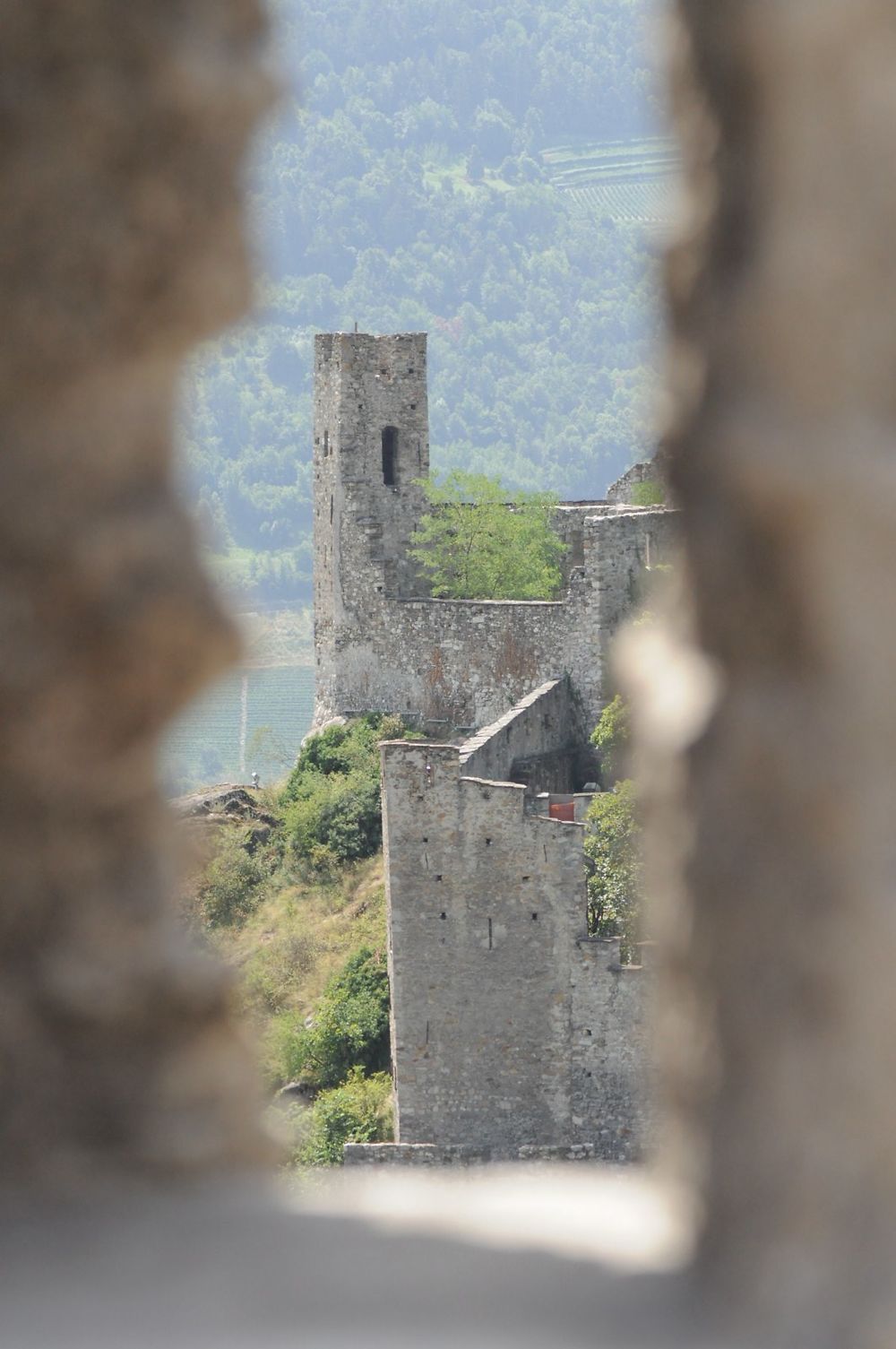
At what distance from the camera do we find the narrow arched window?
27109mm

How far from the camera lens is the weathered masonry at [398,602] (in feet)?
74.6

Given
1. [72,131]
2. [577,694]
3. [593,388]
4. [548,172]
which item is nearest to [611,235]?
[548,172]

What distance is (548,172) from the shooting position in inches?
5812

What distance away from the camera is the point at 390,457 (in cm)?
2716

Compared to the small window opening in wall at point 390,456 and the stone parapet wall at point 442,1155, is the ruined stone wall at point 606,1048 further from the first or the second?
the small window opening in wall at point 390,456

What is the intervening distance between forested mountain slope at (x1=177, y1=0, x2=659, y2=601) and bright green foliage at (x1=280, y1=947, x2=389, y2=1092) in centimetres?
5246

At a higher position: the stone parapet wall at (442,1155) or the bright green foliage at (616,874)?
the bright green foliage at (616,874)

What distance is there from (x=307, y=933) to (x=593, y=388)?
9116 centimetres

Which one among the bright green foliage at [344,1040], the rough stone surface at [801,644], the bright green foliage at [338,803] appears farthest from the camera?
the bright green foliage at [338,803]

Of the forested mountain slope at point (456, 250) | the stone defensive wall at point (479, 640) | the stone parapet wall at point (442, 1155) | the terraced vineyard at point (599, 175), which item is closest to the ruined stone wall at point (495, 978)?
the stone parapet wall at point (442, 1155)

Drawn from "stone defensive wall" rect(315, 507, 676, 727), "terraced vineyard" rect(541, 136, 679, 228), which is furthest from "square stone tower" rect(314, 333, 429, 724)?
"terraced vineyard" rect(541, 136, 679, 228)

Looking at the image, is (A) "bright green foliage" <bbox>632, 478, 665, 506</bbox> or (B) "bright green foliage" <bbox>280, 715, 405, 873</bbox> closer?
(B) "bright green foliage" <bbox>280, 715, 405, 873</bbox>

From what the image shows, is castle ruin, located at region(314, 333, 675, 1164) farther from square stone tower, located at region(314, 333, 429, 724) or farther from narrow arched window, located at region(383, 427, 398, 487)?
narrow arched window, located at region(383, 427, 398, 487)

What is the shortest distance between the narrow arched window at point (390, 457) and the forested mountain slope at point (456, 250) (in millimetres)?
42415
